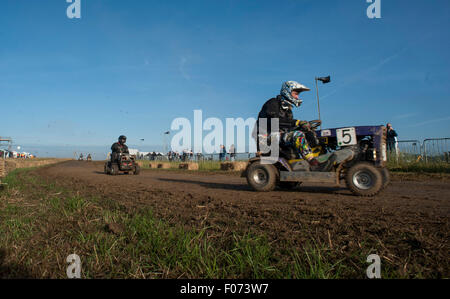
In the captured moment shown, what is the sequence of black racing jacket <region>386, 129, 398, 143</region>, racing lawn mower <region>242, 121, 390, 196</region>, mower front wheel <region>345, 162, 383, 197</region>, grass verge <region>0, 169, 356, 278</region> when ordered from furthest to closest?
black racing jacket <region>386, 129, 398, 143</region>
racing lawn mower <region>242, 121, 390, 196</region>
mower front wheel <region>345, 162, 383, 197</region>
grass verge <region>0, 169, 356, 278</region>

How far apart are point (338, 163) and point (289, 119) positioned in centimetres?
142

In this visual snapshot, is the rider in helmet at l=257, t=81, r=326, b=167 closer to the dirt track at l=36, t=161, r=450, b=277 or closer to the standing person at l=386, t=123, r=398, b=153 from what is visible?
the dirt track at l=36, t=161, r=450, b=277

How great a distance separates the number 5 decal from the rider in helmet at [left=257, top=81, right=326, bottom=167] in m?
0.63

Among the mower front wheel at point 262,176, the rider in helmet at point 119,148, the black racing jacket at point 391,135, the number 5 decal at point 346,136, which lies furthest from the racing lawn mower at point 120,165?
the black racing jacket at point 391,135

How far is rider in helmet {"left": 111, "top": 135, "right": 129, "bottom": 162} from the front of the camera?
1503cm

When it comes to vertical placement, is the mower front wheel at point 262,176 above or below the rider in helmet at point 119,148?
below

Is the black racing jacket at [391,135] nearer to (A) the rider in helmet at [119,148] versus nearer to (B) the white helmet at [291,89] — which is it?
(B) the white helmet at [291,89]

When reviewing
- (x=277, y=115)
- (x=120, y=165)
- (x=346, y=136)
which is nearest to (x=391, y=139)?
(x=346, y=136)

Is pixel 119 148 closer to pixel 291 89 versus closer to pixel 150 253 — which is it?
pixel 291 89

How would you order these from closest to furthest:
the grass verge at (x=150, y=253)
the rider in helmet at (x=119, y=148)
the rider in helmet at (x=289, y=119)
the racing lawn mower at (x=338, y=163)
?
the grass verge at (x=150, y=253) < the racing lawn mower at (x=338, y=163) < the rider in helmet at (x=289, y=119) < the rider in helmet at (x=119, y=148)

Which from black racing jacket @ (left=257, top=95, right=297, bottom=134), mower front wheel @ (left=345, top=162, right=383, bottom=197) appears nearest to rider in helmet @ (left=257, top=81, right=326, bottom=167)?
black racing jacket @ (left=257, top=95, right=297, bottom=134)

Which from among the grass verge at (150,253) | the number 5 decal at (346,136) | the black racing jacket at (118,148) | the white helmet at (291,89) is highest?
the white helmet at (291,89)

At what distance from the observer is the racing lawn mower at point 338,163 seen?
5.05 meters

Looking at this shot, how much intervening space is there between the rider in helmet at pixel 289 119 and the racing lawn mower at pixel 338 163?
148 millimetres
